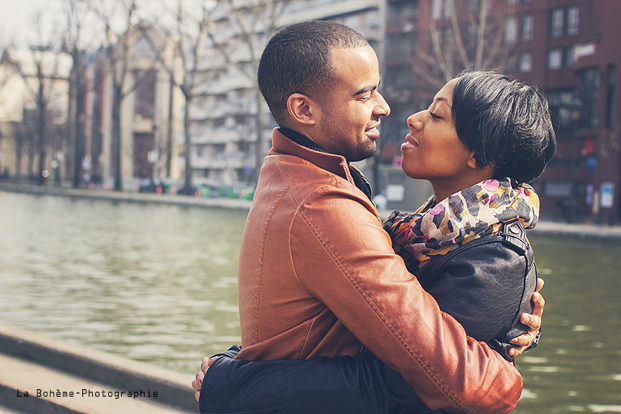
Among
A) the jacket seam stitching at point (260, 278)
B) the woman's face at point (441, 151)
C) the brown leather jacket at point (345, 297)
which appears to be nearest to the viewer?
the brown leather jacket at point (345, 297)

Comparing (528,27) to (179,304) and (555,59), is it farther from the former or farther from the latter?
(179,304)

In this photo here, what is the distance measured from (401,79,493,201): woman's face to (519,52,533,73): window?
46677mm

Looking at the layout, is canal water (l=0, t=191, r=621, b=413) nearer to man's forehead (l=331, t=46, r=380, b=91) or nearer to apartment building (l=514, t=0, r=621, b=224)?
man's forehead (l=331, t=46, r=380, b=91)

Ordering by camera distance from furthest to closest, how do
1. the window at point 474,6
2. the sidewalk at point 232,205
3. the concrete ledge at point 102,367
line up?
the window at point 474,6
the sidewalk at point 232,205
the concrete ledge at point 102,367

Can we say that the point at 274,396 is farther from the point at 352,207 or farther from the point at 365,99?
the point at 365,99

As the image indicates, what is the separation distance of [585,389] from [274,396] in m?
4.45

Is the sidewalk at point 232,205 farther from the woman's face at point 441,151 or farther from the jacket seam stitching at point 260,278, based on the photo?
the jacket seam stitching at point 260,278

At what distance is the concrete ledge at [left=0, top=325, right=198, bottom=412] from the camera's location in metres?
4.26

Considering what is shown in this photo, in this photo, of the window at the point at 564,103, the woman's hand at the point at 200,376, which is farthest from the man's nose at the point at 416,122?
the window at the point at 564,103

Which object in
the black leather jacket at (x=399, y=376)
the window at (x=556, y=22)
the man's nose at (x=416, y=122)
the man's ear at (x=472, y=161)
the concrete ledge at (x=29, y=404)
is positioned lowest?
the concrete ledge at (x=29, y=404)

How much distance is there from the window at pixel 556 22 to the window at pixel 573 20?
1.37 ft

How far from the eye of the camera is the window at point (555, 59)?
4469cm

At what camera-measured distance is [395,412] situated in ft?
6.09

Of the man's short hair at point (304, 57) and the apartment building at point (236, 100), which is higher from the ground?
the apartment building at point (236, 100)
